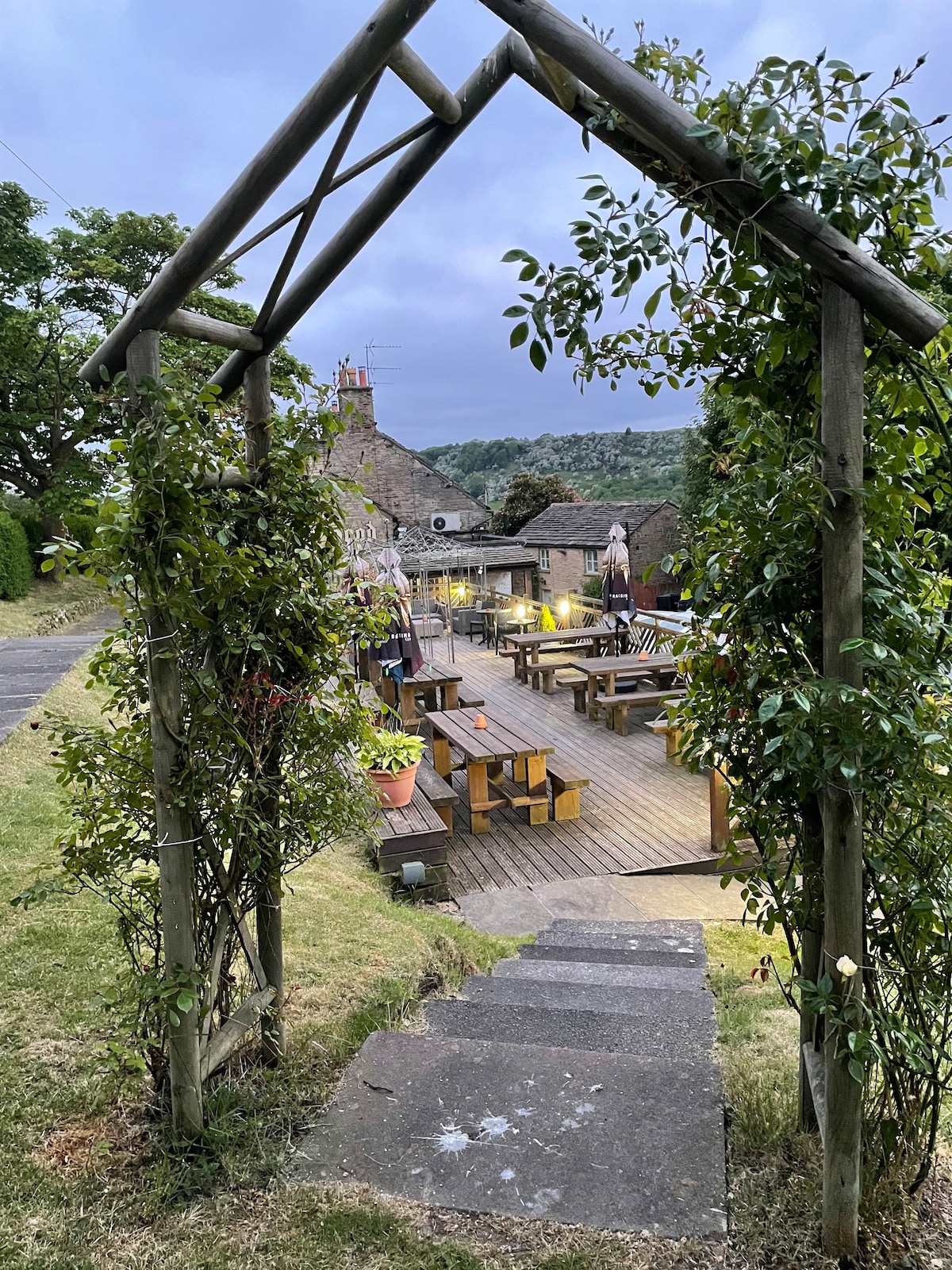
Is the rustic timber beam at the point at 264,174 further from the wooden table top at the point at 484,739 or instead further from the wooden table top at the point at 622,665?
the wooden table top at the point at 622,665

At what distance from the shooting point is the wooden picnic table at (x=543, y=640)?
1166 centimetres

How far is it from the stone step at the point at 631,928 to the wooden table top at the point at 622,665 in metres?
4.77

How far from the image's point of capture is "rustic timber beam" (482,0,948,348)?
141 cm

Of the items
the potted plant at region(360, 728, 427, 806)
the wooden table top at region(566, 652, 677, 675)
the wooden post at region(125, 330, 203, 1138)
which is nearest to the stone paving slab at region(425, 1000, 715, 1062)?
the wooden post at region(125, 330, 203, 1138)

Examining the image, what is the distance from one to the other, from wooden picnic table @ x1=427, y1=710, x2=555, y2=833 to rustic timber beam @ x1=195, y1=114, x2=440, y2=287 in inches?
184

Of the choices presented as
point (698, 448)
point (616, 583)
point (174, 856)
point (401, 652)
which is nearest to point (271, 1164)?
point (174, 856)

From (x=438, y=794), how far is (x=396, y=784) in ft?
2.06

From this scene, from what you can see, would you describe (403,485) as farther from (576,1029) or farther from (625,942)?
(576,1029)

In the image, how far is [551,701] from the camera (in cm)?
1103

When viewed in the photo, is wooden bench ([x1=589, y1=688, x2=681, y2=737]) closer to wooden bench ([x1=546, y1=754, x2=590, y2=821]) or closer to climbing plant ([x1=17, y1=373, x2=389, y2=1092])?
wooden bench ([x1=546, y1=754, x2=590, y2=821])

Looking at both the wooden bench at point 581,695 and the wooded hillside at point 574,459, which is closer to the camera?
the wooden bench at point 581,695

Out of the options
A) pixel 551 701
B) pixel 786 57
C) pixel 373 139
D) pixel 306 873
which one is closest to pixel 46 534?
pixel 551 701

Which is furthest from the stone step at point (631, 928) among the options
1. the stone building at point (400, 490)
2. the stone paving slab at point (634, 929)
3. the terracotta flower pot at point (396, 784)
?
the stone building at point (400, 490)

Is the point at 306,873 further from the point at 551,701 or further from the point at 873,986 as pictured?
the point at 551,701
